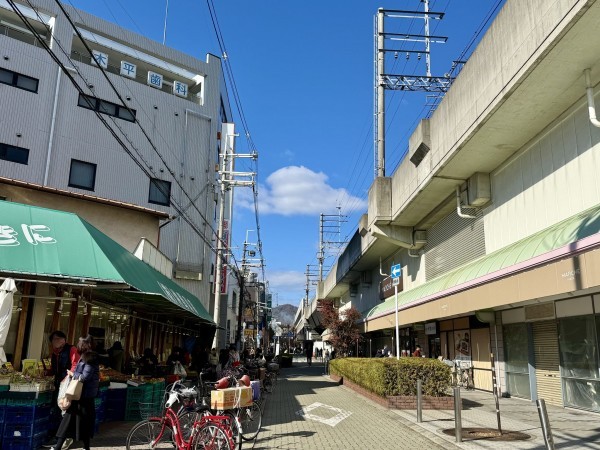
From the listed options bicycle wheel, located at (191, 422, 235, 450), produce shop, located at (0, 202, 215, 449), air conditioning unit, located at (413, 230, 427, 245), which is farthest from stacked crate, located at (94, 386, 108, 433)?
air conditioning unit, located at (413, 230, 427, 245)

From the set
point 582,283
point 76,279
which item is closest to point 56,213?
point 76,279

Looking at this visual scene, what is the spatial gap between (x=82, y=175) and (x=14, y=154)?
340 cm

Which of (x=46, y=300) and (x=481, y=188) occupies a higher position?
(x=481, y=188)

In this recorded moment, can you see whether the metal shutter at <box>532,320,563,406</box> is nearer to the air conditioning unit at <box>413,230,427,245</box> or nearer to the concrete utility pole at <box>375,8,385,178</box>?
the air conditioning unit at <box>413,230,427,245</box>

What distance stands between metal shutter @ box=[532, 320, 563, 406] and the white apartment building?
15.7m

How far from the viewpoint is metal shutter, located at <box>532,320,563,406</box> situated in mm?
13969

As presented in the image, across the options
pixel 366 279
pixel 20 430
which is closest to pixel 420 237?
pixel 366 279

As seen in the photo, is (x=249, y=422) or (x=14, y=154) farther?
(x=14, y=154)

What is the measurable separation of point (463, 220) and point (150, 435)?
1453cm

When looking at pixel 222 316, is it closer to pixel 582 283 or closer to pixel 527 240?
pixel 527 240

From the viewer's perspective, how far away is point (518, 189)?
1502 centimetres

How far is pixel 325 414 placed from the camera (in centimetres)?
1344

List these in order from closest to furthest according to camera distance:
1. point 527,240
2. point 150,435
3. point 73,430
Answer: point 73,430
point 150,435
point 527,240

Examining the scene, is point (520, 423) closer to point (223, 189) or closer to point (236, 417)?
point (236, 417)
